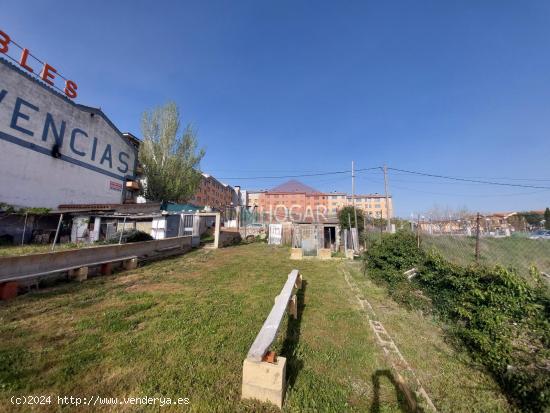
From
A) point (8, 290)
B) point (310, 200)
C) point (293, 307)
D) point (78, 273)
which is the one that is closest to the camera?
point (293, 307)

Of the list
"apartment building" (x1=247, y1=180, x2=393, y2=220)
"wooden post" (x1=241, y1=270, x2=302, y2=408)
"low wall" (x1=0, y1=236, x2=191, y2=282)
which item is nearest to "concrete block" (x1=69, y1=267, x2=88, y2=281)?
"low wall" (x1=0, y1=236, x2=191, y2=282)

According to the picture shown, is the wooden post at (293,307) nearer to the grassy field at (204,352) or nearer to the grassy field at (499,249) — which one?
the grassy field at (204,352)

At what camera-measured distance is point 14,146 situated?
15.1 m

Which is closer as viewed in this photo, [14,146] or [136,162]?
[14,146]

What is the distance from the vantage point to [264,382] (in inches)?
103

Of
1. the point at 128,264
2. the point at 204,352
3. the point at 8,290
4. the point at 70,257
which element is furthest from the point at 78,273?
the point at 204,352

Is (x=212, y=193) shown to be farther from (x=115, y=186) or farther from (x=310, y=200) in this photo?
(x=115, y=186)

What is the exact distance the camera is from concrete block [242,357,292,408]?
258 cm

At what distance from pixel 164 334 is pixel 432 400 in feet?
13.2

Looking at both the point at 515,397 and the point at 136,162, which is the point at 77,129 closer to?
the point at 136,162

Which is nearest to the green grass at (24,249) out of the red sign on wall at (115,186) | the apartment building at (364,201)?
the red sign on wall at (115,186)

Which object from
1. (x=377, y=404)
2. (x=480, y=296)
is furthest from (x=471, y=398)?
(x=480, y=296)

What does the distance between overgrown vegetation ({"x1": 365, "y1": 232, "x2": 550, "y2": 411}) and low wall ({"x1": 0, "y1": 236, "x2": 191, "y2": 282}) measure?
32.9 feet

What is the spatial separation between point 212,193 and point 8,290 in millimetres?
60512
